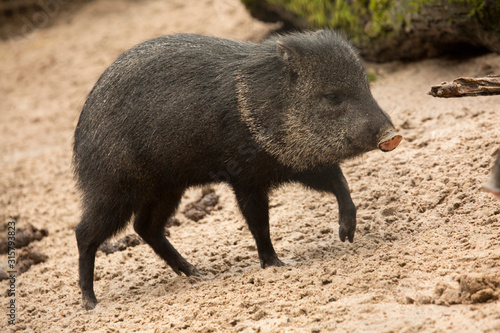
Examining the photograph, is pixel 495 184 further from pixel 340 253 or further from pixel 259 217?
pixel 259 217

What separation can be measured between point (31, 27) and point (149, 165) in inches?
393

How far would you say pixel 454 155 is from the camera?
5.21m

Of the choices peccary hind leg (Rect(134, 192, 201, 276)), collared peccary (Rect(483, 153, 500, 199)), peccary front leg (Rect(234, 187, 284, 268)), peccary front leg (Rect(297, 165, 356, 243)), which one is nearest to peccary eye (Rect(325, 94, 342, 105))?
peccary front leg (Rect(297, 165, 356, 243))

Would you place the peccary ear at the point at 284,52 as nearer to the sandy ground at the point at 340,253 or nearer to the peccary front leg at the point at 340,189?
the peccary front leg at the point at 340,189

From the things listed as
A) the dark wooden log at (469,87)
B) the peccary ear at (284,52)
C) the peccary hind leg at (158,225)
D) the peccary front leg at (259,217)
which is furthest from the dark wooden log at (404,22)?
the peccary hind leg at (158,225)

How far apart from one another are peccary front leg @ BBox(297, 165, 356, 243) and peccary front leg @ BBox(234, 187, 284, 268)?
0.39 metres

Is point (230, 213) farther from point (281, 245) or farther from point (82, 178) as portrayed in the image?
point (82, 178)

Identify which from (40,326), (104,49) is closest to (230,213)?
(40,326)

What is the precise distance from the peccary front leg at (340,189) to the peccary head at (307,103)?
0.22 metres

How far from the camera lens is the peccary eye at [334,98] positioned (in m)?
4.49

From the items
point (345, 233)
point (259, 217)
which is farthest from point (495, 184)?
point (259, 217)

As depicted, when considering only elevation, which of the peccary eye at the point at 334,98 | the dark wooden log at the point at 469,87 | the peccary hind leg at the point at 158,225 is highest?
the dark wooden log at the point at 469,87

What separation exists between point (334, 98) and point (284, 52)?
522mm

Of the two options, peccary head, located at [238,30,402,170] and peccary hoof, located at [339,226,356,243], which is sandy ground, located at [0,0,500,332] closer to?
peccary hoof, located at [339,226,356,243]
